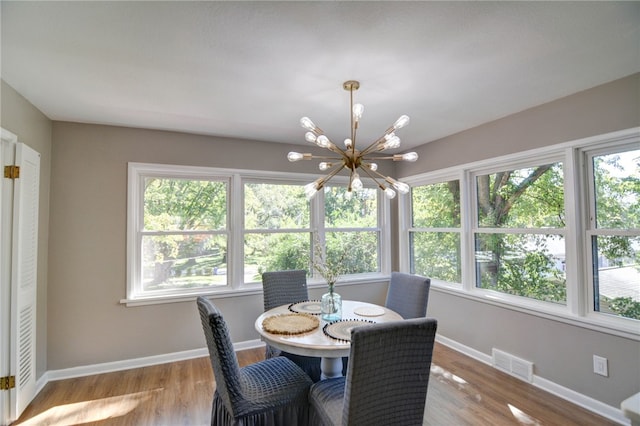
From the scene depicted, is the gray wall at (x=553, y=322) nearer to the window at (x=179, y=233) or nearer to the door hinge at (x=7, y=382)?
the window at (x=179, y=233)

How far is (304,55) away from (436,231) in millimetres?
2832

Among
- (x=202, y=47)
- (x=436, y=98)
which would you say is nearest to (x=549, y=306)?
(x=436, y=98)

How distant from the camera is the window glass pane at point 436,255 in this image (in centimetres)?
366

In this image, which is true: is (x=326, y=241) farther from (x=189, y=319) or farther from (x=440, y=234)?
(x=189, y=319)

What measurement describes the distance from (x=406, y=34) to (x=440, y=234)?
107 inches

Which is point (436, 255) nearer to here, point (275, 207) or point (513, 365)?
point (513, 365)

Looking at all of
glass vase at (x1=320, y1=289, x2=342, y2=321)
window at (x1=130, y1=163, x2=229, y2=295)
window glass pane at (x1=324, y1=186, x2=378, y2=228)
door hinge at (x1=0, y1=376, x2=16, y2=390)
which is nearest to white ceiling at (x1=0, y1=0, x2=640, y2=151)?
window at (x1=130, y1=163, x2=229, y2=295)

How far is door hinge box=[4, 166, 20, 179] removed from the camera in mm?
2182

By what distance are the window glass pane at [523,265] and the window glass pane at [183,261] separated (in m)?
2.91

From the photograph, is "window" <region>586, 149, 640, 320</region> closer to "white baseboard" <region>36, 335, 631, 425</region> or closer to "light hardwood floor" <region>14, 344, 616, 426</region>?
"white baseboard" <region>36, 335, 631, 425</region>

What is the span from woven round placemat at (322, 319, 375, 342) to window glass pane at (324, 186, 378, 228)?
1.99m

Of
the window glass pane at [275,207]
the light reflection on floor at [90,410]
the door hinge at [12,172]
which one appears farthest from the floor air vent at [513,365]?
the door hinge at [12,172]

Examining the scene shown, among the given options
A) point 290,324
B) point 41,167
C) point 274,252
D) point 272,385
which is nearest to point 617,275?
point 290,324

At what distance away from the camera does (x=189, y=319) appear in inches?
130
